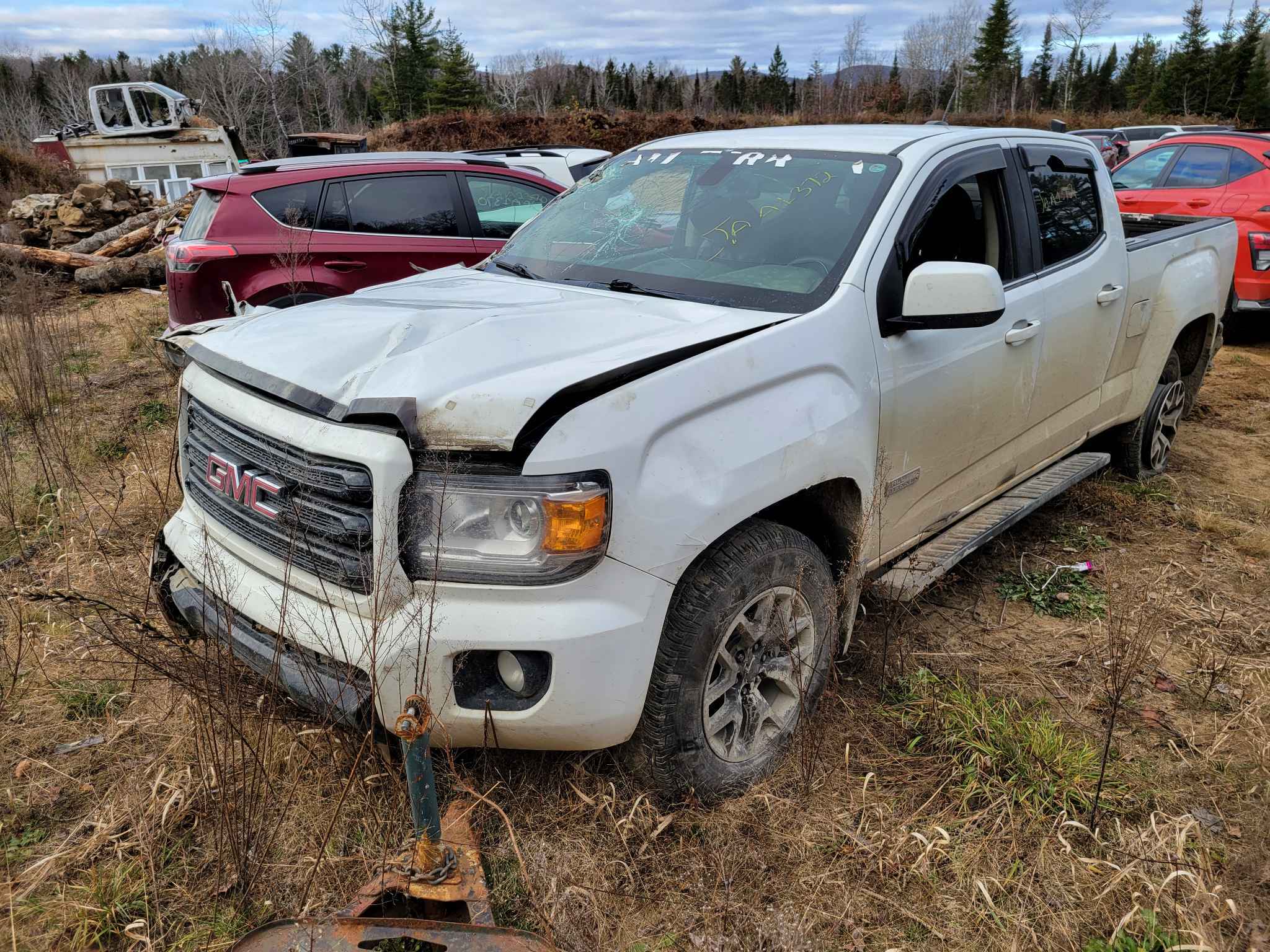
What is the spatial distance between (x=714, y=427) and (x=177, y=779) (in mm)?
1971

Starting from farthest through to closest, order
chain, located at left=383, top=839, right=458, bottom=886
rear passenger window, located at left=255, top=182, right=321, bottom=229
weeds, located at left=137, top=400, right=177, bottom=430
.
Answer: rear passenger window, located at left=255, top=182, right=321, bottom=229 → weeds, located at left=137, top=400, right=177, bottom=430 → chain, located at left=383, top=839, right=458, bottom=886

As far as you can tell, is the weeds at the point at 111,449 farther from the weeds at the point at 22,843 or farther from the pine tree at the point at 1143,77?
the pine tree at the point at 1143,77

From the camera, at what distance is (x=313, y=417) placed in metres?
2.30

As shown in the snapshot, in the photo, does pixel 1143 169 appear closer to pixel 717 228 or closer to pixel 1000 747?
pixel 717 228

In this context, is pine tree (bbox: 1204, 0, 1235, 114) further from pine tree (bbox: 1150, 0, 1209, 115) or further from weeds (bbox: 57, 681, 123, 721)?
weeds (bbox: 57, 681, 123, 721)

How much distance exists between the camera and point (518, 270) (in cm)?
359

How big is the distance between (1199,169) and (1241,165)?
48 cm

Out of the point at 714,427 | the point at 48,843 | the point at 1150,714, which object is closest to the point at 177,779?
the point at 48,843

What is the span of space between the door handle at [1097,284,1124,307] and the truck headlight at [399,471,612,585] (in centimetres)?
304

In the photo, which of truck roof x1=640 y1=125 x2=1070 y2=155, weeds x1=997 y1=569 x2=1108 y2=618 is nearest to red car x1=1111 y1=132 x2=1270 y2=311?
weeds x1=997 y1=569 x2=1108 y2=618

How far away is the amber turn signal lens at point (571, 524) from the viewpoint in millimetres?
2096

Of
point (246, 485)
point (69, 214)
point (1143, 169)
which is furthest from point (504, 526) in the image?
point (69, 214)

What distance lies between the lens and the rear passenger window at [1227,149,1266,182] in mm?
8758

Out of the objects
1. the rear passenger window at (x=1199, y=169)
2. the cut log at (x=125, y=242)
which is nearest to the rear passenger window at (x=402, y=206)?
the rear passenger window at (x=1199, y=169)
